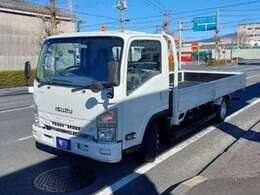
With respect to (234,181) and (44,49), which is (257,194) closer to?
(234,181)

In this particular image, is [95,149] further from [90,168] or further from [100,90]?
[90,168]

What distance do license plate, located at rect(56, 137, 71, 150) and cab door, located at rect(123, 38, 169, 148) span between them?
0.86 m

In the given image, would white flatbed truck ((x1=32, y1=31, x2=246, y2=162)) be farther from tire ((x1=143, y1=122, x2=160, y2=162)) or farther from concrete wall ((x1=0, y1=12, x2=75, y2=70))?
concrete wall ((x1=0, y1=12, x2=75, y2=70))

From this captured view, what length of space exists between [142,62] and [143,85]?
38 cm

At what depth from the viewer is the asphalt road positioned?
498 centimetres

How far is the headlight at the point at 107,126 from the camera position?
15.8 ft

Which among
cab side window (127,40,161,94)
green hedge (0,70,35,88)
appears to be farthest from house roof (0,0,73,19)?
cab side window (127,40,161,94)

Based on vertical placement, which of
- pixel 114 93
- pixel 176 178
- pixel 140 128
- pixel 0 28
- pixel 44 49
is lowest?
pixel 176 178

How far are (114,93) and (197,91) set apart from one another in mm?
2983

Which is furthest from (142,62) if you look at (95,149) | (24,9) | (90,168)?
(24,9)

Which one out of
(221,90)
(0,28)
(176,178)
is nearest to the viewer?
(176,178)

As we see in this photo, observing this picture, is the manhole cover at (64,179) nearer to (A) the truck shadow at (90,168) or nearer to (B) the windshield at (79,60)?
(A) the truck shadow at (90,168)

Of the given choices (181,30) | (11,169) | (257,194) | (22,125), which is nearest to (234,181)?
(257,194)

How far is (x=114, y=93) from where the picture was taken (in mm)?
4785
